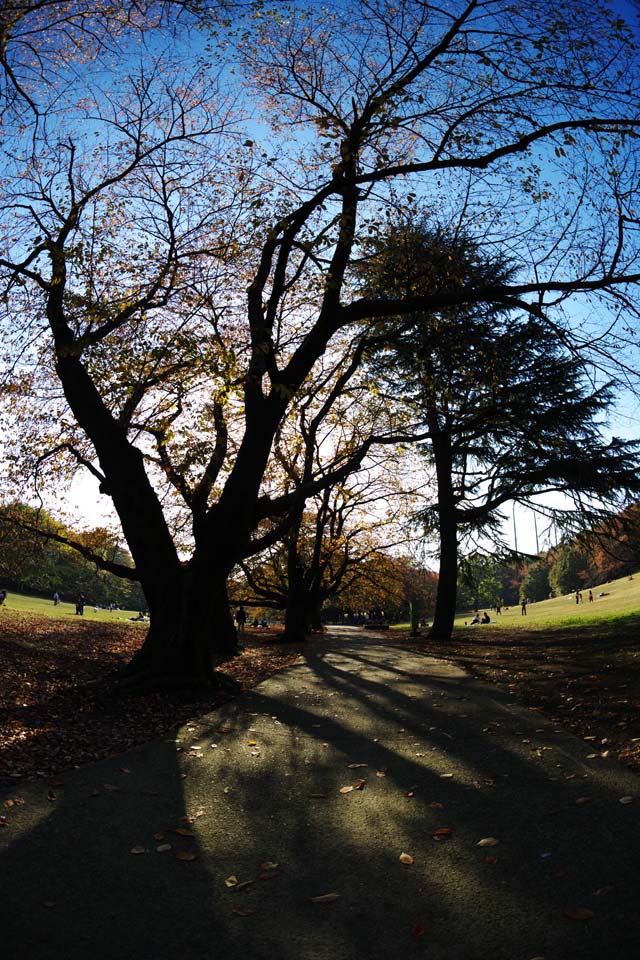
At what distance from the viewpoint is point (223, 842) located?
3.97m

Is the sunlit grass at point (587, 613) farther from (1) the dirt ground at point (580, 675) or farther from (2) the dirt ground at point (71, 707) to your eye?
(2) the dirt ground at point (71, 707)

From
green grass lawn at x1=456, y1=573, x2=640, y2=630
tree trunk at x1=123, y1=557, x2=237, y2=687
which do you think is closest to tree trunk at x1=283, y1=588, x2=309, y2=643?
green grass lawn at x1=456, y1=573, x2=640, y2=630

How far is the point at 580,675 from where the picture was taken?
10086 mm

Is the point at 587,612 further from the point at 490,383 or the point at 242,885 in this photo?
the point at 242,885

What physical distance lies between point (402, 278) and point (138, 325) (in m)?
4.62

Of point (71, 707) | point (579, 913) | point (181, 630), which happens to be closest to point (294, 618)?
point (181, 630)

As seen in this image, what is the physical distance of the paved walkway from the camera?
2836 millimetres

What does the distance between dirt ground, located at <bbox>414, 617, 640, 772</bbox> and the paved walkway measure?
49cm

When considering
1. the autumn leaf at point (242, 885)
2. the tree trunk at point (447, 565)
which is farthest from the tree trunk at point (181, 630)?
the tree trunk at point (447, 565)

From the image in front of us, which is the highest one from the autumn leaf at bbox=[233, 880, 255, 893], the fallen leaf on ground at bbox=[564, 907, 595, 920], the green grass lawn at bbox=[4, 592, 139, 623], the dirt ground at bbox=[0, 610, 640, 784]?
the green grass lawn at bbox=[4, 592, 139, 623]

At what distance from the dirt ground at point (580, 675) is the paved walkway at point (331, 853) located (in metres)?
0.49

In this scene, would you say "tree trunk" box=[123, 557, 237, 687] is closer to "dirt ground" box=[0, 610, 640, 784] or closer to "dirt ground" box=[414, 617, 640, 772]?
"dirt ground" box=[0, 610, 640, 784]

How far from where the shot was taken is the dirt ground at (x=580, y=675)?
6.49 meters

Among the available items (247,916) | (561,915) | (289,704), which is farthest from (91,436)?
(561,915)
